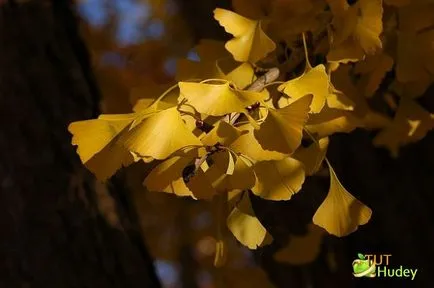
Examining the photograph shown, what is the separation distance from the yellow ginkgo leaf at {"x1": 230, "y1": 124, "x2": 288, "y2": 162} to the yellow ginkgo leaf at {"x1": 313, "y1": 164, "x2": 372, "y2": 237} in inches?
4.6

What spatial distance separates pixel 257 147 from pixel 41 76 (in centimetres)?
64

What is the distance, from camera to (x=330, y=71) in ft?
2.62

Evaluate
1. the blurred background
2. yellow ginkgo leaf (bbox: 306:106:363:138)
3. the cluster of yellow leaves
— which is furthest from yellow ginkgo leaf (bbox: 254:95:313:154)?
the blurred background

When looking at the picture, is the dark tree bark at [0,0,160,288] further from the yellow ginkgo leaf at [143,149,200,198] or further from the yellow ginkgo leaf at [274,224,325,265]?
the yellow ginkgo leaf at [143,149,200,198]

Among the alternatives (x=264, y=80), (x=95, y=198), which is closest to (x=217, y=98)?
(x=264, y=80)

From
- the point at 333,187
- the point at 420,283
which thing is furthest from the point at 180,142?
the point at 420,283

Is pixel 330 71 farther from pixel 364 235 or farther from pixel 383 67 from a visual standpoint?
pixel 364 235

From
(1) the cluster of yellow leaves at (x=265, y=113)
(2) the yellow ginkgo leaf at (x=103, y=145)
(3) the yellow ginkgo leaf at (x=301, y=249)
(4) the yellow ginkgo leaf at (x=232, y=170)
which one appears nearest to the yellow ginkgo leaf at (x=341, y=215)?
(1) the cluster of yellow leaves at (x=265, y=113)

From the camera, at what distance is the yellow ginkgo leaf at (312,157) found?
75 cm

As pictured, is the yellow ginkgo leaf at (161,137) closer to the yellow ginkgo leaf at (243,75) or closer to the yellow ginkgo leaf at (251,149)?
the yellow ginkgo leaf at (251,149)

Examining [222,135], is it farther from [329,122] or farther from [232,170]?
A: [329,122]

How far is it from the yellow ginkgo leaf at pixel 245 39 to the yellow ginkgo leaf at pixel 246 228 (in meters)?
0.16

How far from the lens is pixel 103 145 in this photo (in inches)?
26.3

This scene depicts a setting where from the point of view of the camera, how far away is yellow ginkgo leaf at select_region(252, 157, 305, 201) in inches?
27.8
